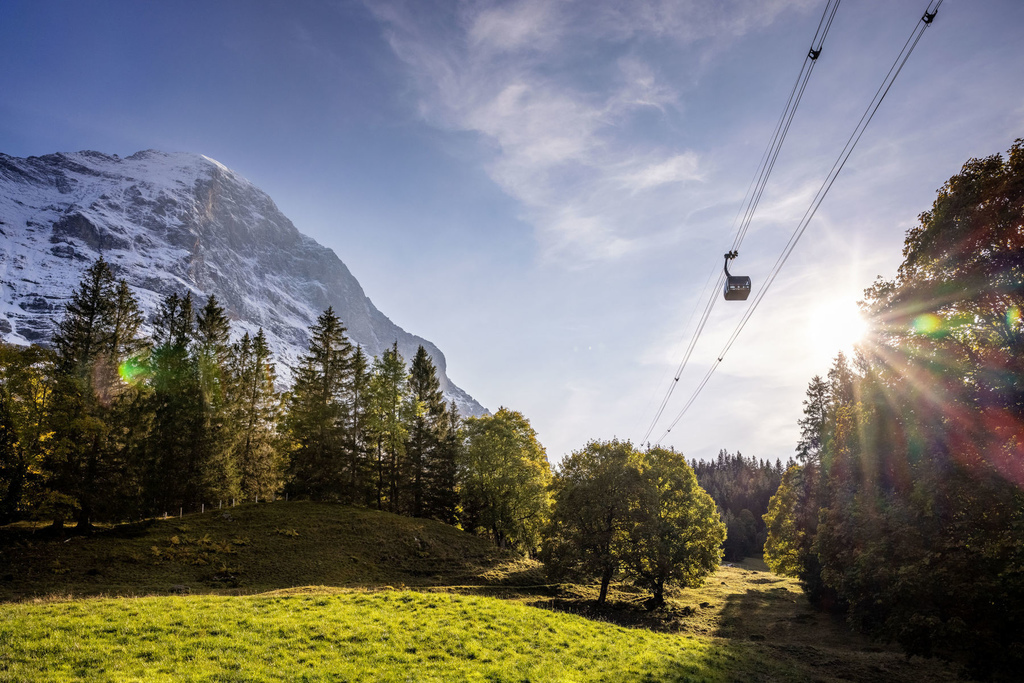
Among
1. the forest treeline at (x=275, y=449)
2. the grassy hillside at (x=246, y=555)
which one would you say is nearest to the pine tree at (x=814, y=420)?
the forest treeline at (x=275, y=449)

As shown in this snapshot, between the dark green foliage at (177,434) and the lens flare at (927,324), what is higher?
the lens flare at (927,324)

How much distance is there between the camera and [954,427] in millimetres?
15406

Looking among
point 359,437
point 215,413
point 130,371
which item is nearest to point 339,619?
point 215,413

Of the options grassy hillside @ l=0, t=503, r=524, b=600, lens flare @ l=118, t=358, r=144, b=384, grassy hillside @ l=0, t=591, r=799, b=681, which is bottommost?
grassy hillside @ l=0, t=503, r=524, b=600

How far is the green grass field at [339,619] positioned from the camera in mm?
13156

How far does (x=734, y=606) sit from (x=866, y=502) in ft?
83.2

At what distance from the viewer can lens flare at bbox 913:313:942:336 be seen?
623 inches

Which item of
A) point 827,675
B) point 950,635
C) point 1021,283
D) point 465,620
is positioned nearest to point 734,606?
point 827,675

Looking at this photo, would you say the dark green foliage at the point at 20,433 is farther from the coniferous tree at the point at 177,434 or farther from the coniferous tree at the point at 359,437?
the coniferous tree at the point at 359,437

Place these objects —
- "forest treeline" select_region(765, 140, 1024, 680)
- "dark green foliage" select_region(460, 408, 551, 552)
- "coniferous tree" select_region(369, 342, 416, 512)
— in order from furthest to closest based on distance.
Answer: "coniferous tree" select_region(369, 342, 416, 512) → "dark green foliage" select_region(460, 408, 551, 552) → "forest treeline" select_region(765, 140, 1024, 680)

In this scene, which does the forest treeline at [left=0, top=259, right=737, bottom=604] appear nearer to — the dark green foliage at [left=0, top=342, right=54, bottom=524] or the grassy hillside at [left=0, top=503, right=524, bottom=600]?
the dark green foliage at [left=0, top=342, right=54, bottom=524]

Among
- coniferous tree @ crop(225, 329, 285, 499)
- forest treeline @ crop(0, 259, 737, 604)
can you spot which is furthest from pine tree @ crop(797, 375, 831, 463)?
coniferous tree @ crop(225, 329, 285, 499)

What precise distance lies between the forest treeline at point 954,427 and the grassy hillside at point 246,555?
26491 millimetres

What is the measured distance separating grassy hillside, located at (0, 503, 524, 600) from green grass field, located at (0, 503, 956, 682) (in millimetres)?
152
